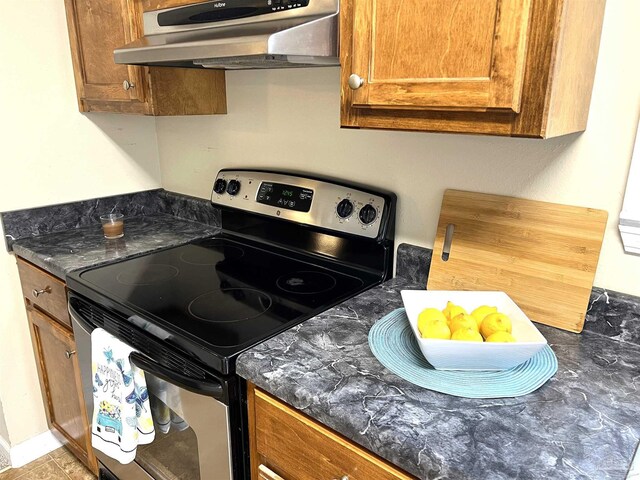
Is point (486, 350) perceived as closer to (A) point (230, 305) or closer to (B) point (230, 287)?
(A) point (230, 305)

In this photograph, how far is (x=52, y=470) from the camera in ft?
6.31

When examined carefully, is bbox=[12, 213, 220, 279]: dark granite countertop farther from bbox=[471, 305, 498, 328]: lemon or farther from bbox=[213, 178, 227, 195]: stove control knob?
bbox=[471, 305, 498, 328]: lemon

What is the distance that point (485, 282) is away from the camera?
48.0 inches

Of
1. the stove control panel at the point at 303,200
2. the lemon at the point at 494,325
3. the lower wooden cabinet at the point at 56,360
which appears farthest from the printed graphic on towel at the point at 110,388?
the lemon at the point at 494,325

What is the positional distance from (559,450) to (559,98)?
0.58 m

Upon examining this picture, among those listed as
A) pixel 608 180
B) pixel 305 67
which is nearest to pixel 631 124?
pixel 608 180

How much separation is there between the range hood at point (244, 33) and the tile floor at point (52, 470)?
5.24 feet

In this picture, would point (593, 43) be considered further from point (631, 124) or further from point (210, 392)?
point (210, 392)

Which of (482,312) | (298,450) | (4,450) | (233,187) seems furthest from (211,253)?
(4,450)

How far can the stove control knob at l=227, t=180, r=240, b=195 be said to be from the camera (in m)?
1.76

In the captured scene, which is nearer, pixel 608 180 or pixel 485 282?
pixel 608 180

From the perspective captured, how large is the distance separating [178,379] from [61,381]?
0.96 metres

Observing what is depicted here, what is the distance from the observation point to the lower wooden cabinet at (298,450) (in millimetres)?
825

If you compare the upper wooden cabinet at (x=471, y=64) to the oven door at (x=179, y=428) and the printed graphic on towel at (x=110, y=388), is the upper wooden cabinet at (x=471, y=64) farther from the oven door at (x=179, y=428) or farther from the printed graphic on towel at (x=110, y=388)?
the printed graphic on towel at (x=110, y=388)
